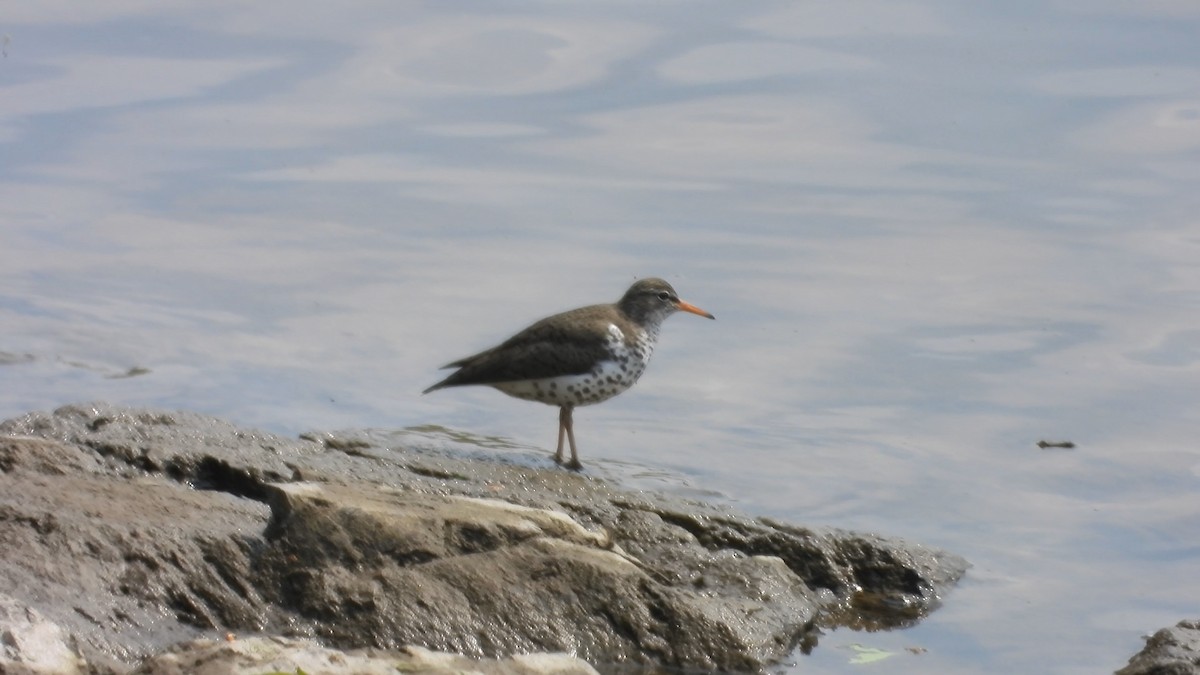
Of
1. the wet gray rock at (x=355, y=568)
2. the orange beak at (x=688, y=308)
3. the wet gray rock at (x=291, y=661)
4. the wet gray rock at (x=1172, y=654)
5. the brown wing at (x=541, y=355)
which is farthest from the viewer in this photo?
the orange beak at (x=688, y=308)

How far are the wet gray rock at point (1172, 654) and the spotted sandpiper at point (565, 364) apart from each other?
151 inches

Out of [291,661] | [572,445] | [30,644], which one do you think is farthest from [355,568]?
[572,445]

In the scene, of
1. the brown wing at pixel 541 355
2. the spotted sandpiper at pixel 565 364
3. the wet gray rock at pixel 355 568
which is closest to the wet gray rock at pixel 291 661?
the wet gray rock at pixel 355 568

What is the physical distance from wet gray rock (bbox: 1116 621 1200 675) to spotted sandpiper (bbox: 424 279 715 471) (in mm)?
3831

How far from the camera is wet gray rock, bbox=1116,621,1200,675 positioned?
535 centimetres

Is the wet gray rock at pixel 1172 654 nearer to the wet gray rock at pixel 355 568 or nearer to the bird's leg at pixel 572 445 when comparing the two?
the wet gray rock at pixel 355 568

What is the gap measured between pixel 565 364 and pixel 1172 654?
14.0ft

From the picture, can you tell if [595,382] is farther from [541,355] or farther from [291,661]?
[291,661]

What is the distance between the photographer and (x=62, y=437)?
22.9 ft

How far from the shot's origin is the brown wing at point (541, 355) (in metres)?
9.12

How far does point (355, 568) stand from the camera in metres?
5.45

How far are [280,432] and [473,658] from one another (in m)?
4.65

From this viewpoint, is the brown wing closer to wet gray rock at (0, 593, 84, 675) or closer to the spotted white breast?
the spotted white breast

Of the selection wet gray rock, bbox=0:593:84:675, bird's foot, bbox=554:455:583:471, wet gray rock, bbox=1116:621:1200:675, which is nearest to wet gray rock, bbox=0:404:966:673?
wet gray rock, bbox=0:593:84:675
